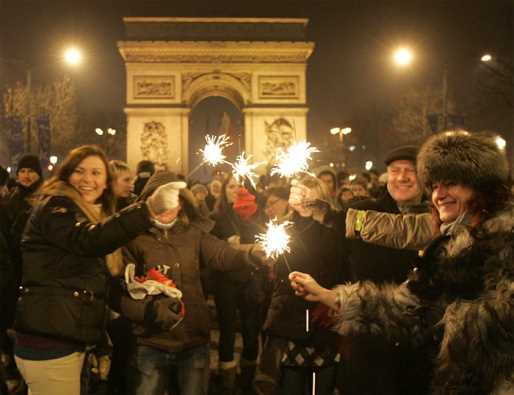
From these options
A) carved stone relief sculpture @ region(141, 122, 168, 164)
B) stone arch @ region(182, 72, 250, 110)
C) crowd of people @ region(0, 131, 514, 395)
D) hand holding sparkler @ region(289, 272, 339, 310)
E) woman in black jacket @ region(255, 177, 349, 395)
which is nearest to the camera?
crowd of people @ region(0, 131, 514, 395)

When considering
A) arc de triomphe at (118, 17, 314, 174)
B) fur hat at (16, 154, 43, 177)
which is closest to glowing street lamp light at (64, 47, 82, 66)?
arc de triomphe at (118, 17, 314, 174)

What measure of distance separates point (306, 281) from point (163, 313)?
3.04 feet

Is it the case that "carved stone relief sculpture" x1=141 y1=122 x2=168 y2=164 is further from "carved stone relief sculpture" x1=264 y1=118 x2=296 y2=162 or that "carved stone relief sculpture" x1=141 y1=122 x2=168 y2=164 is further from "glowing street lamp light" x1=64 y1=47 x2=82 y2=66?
"glowing street lamp light" x1=64 y1=47 x2=82 y2=66

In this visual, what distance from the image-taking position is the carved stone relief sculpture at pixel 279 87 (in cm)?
2447

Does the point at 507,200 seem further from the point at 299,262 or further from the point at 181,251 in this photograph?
the point at 181,251

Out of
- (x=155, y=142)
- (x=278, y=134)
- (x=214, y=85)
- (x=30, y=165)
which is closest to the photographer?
(x=30, y=165)

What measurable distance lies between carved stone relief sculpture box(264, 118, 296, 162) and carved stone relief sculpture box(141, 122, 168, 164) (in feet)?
14.2

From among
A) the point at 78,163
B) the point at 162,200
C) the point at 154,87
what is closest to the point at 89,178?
the point at 78,163

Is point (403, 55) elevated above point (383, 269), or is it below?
above

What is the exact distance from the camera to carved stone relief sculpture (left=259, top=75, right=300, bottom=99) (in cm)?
2447

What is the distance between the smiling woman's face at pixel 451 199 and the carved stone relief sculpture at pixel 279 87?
22128mm

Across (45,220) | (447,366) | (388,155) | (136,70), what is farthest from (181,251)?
(136,70)

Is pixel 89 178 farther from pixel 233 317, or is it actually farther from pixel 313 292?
pixel 233 317

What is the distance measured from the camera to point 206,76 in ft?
83.6
